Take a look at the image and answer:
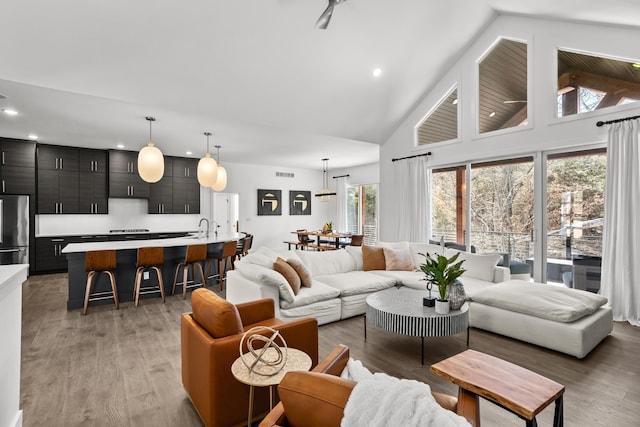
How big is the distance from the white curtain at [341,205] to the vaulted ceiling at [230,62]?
4.42 metres

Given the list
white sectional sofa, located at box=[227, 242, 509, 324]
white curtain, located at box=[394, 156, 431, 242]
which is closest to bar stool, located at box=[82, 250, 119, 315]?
white sectional sofa, located at box=[227, 242, 509, 324]

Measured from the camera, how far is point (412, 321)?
116 inches

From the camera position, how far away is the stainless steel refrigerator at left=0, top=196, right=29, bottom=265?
6105 millimetres

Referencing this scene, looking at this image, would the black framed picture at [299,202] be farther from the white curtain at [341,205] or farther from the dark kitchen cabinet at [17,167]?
the dark kitchen cabinet at [17,167]

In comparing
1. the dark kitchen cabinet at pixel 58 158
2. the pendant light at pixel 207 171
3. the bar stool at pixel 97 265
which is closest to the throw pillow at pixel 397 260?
the pendant light at pixel 207 171

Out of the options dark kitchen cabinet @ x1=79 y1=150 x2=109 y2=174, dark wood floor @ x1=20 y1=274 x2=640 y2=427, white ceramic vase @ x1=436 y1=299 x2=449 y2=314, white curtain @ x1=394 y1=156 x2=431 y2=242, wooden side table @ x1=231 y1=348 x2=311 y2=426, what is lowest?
dark wood floor @ x1=20 y1=274 x2=640 y2=427

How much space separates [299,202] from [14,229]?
279 inches

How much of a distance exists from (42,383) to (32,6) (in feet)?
10.8

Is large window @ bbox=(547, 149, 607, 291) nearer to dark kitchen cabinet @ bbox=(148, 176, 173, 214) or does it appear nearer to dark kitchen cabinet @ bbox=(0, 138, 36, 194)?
dark kitchen cabinet @ bbox=(148, 176, 173, 214)

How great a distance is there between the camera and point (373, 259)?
509 centimetres

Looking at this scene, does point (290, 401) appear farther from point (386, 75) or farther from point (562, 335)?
point (386, 75)

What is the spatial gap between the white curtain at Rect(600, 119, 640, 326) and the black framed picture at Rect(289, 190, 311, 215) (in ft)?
26.8

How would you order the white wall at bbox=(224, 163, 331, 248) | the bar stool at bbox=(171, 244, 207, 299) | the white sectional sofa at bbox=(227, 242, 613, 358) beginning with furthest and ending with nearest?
1. the white wall at bbox=(224, 163, 331, 248)
2. the bar stool at bbox=(171, 244, 207, 299)
3. the white sectional sofa at bbox=(227, 242, 613, 358)

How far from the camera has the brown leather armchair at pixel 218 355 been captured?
190cm
